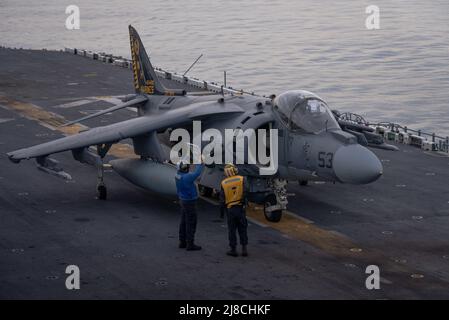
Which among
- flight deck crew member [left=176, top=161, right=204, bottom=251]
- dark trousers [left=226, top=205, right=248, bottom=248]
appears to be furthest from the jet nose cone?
flight deck crew member [left=176, top=161, right=204, bottom=251]

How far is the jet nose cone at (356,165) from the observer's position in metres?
23.0

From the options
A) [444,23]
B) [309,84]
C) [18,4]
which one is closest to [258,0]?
[18,4]

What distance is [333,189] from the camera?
1164 inches

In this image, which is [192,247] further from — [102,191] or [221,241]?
[102,191]

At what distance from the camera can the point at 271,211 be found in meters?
25.2

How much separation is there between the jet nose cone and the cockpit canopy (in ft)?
4.75

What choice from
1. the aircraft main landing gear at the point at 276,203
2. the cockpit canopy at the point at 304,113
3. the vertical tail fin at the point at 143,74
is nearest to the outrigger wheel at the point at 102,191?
the vertical tail fin at the point at 143,74

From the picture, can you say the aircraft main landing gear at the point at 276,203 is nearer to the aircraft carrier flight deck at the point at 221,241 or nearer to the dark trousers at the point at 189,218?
the aircraft carrier flight deck at the point at 221,241

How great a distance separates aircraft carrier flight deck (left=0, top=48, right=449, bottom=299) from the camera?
64.1 feet

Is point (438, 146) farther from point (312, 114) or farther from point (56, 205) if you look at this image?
point (56, 205)

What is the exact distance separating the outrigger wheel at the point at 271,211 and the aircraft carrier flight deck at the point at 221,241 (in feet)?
0.56

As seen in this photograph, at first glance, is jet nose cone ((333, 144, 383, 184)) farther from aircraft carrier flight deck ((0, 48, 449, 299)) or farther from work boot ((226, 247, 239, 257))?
work boot ((226, 247, 239, 257))

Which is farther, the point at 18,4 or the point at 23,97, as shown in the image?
the point at 18,4

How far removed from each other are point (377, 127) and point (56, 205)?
63.9 ft
